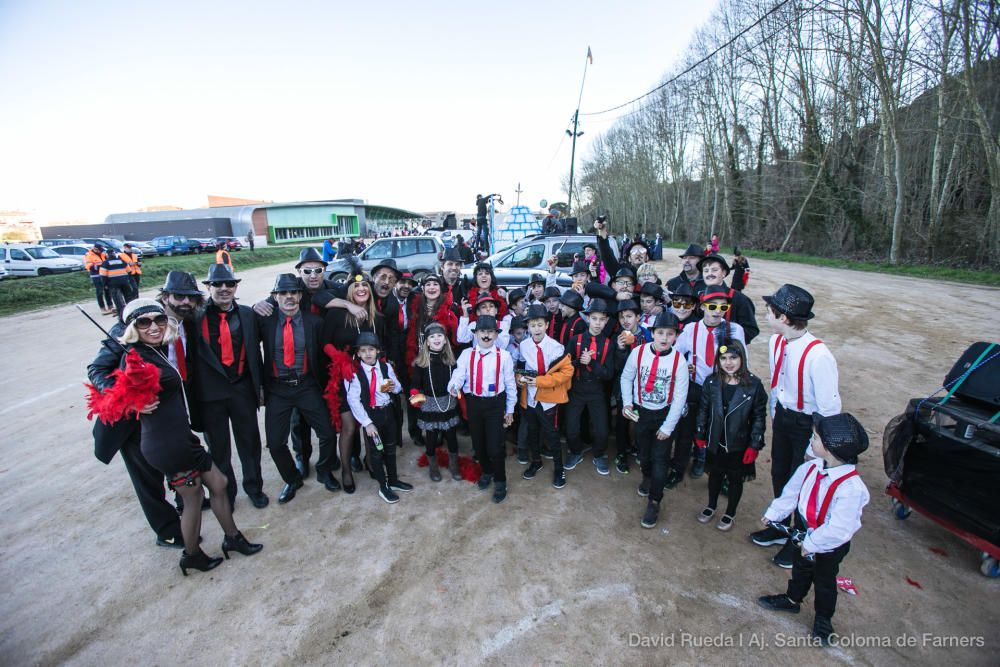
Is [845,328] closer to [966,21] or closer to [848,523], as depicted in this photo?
[848,523]

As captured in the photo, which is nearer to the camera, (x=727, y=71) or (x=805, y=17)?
(x=805, y=17)

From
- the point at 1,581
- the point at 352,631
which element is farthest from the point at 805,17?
the point at 1,581

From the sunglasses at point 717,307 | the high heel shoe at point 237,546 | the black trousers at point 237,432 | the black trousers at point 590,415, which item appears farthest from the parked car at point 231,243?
the sunglasses at point 717,307

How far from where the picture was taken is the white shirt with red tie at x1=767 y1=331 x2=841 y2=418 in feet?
8.96

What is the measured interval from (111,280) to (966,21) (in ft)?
83.5

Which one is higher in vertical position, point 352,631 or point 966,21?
point 966,21

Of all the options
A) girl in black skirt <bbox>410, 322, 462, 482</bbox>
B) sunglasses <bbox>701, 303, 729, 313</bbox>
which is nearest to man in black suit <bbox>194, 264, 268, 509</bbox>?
girl in black skirt <bbox>410, 322, 462, 482</bbox>

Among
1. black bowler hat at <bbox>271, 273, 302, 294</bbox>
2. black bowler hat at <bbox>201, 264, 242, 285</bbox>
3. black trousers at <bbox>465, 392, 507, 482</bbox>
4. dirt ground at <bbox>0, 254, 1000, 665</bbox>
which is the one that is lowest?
dirt ground at <bbox>0, 254, 1000, 665</bbox>

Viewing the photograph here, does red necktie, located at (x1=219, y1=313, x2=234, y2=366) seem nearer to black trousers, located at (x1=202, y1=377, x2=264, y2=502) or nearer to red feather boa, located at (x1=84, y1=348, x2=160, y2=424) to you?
black trousers, located at (x1=202, y1=377, x2=264, y2=502)

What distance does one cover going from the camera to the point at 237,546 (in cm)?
315

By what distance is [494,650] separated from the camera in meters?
2.43

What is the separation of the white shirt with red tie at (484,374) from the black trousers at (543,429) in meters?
0.32

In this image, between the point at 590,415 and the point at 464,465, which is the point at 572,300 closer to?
the point at 590,415

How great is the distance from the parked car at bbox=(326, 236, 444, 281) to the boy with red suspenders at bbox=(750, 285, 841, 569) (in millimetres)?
11078
